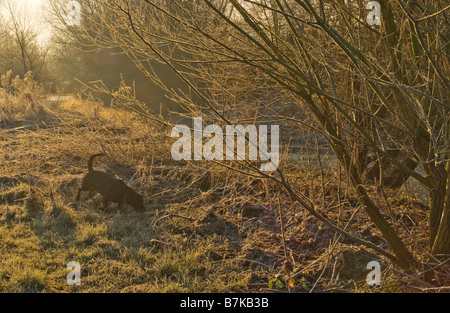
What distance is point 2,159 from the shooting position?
7.36m

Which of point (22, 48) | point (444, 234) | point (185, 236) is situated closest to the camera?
point (444, 234)

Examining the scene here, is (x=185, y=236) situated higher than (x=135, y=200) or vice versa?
(x=135, y=200)

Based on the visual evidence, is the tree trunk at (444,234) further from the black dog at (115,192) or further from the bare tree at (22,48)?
the bare tree at (22,48)

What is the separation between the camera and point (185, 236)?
14.4 ft

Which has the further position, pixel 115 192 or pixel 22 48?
pixel 22 48

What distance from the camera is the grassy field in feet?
10.8

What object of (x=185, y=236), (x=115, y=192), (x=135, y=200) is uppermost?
(x=115, y=192)

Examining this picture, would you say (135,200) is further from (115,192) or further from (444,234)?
(444,234)

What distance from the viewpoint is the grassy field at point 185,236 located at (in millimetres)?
3295

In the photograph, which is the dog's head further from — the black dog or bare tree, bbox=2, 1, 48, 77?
bare tree, bbox=2, 1, 48, 77

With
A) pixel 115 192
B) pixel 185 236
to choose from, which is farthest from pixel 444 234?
pixel 115 192

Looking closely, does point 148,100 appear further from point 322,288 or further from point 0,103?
point 322,288

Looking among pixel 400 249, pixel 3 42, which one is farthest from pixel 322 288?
pixel 3 42
